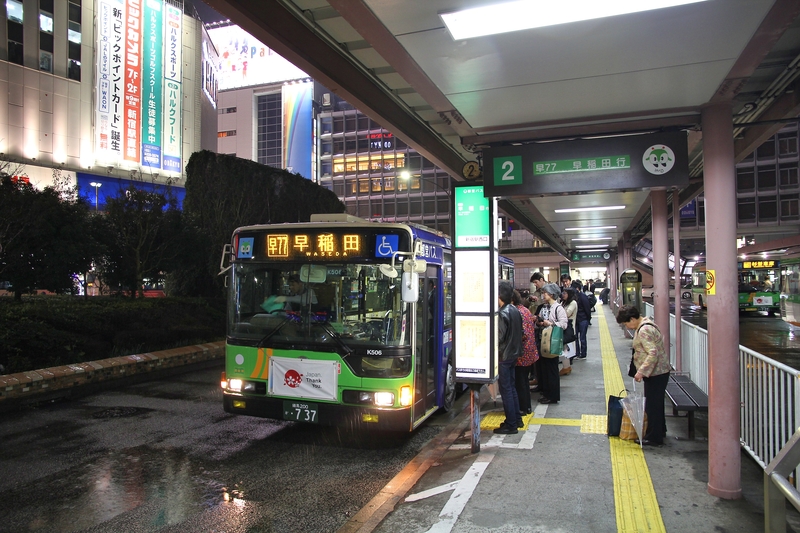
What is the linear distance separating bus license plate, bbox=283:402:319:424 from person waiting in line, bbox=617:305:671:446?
3714 millimetres

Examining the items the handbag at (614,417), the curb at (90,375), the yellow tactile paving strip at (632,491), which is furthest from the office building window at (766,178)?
the yellow tactile paving strip at (632,491)

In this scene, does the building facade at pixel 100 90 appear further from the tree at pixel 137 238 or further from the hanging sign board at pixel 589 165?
the hanging sign board at pixel 589 165

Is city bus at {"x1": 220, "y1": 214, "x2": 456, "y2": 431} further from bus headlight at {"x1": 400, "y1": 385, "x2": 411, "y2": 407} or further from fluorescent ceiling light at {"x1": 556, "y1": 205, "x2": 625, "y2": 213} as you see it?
fluorescent ceiling light at {"x1": 556, "y1": 205, "x2": 625, "y2": 213}

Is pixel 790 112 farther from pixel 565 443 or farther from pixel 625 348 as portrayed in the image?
pixel 625 348

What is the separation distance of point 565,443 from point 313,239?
12.7 feet

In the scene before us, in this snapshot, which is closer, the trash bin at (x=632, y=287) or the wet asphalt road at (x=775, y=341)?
the wet asphalt road at (x=775, y=341)

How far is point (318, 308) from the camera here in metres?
6.59

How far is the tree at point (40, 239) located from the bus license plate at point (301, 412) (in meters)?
10.0

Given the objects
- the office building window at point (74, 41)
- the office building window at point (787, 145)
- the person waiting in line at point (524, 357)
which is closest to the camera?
the person waiting in line at point (524, 357)

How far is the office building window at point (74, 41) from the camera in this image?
36875 mm

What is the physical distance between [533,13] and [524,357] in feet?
15.5

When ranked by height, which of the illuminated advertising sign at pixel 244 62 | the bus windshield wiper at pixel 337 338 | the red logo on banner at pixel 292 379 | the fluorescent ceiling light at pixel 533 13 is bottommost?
the red logo on banner at pixel 292 379

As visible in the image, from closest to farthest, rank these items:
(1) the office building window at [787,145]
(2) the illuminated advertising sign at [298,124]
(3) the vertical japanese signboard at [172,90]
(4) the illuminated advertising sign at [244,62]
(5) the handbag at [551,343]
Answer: (5) the handbag at [551,343] → (3) the vertical japanese signboard at [172,90] → (1) the office building window at [787,145] → (2) the illuminated advertising sign at [298,124] → (4) the illuminated advertising sign at [244,62]

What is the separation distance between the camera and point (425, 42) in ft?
13.0
